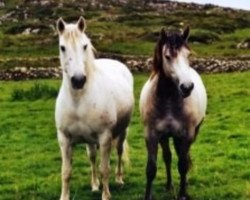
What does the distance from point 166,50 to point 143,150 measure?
7826mm

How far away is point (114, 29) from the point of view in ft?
253

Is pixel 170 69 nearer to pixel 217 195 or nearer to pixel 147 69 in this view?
pixel 217 195

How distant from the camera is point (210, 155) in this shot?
60.0ft

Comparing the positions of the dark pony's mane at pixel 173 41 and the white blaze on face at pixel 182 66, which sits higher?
the dark pony's mane at pixel 173 41

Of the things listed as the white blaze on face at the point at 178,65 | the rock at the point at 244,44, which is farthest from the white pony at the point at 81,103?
the rock at the point at 244,44

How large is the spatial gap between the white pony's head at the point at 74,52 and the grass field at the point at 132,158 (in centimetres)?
310

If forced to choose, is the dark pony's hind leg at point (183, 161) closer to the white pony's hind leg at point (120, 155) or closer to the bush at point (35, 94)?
the white pony's hind leg at point (120, 155)

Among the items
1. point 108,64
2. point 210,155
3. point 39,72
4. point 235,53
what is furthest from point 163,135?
point 235,53

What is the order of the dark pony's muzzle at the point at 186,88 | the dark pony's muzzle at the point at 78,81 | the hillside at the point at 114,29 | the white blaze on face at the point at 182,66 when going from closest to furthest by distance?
the dark pony's muzzle at the point at 186,88
the white blaze on face at the point at 182,66
the dark pony's muzzle at the point at 78,81
the hillside at the point at 114,29

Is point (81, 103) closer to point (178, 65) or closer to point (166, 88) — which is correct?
point (166, 88)

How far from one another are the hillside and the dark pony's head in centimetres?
1248

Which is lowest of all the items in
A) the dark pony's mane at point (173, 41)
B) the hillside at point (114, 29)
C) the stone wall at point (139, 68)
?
the hillside at point (114, 29)

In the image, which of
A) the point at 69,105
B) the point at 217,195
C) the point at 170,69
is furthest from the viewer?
the point at 217,195

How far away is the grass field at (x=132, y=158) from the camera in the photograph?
14516mm
